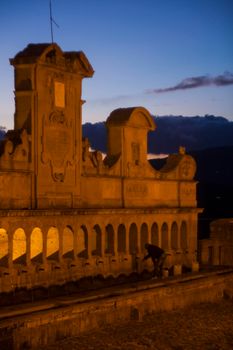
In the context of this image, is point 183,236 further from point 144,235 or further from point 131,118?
point 131,118

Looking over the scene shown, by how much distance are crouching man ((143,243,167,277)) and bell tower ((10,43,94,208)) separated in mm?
3328

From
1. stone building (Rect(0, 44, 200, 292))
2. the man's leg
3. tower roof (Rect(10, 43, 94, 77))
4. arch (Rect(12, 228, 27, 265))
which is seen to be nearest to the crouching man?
Result: the man's leg

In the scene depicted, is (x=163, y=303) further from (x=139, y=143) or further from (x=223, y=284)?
(x=139, y=143)

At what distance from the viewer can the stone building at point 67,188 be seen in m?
23.3

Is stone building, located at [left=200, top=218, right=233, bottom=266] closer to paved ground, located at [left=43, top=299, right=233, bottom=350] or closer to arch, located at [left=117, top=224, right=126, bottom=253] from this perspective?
arch, located at [left=117, top=224, right=126, bottom=253]

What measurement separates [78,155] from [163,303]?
5848 millimetres

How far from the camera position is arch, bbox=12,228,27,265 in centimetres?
2466

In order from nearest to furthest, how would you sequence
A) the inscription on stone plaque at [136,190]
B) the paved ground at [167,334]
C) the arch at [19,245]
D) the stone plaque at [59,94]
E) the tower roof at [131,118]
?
1. the paved ground at [167,334]
2. the arch at [19,245]
3. the stone plaque at [59,94]
4. the tower roof at [131,118]
5. the inscription on stone plaque at [136,190]

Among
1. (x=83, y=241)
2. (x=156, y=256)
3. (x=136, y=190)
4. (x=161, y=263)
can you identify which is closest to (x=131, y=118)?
(x=136, y=190)

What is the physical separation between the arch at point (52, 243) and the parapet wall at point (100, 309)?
3729 millimetres

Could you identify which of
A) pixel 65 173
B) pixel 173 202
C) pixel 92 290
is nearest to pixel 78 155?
pixel 65 173

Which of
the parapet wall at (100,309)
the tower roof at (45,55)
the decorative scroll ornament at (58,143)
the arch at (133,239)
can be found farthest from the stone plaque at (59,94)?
the parapet wall at (100,309)

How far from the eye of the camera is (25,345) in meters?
18.1

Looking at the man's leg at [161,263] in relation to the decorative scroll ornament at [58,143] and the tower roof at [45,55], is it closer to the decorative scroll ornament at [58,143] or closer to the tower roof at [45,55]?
the decorative scroll ornament at [58,143]
